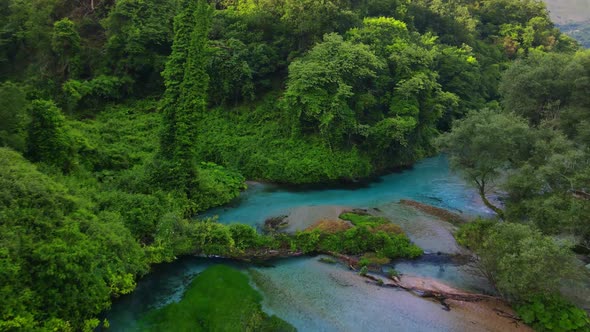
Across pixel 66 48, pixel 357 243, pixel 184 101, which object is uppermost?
pixel 66 48

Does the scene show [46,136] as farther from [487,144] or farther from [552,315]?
[552,315]

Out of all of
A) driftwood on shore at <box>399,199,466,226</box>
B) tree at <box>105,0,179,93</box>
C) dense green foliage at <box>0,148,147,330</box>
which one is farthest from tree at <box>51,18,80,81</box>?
driftwood on shore at <box>399,199,466,226</box>

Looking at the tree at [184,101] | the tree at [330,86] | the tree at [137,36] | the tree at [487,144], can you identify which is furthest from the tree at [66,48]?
the tree at [487,144]

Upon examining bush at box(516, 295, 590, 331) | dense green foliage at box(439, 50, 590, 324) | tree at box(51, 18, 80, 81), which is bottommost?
bush at box(516, 295, 590, 331)

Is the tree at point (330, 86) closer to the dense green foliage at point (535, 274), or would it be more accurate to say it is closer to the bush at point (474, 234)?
the bush at point (474, 234)

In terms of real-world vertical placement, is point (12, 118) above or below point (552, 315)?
above

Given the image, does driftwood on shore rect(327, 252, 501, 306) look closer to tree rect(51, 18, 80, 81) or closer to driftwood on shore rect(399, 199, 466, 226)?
driftwood on shore rect(399, 199, 466, 226)

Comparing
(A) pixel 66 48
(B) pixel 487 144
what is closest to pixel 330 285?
(B) pixel 487 144
